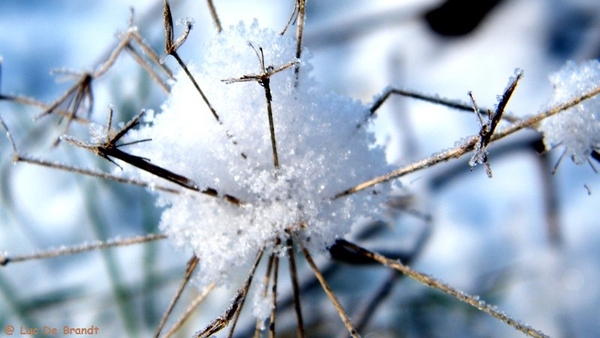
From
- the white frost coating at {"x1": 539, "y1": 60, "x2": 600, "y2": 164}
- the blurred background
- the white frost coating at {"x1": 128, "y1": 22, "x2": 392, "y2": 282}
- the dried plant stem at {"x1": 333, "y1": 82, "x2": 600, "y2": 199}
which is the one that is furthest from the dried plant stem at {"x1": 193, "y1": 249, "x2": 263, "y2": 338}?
the blurred background

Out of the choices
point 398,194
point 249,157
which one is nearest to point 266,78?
point 249,157

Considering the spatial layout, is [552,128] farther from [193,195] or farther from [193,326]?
[193,326]

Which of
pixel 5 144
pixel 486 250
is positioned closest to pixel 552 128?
pixel 486 250

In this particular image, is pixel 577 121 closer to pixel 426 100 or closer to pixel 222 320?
pixel 426 100

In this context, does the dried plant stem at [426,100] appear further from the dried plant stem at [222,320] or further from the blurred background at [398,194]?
the blurred background at [398,194]

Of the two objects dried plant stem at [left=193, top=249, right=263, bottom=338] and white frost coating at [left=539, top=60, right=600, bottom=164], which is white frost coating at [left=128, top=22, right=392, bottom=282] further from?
white frost coating at [left=539, top=60, right=600, bottom=164]

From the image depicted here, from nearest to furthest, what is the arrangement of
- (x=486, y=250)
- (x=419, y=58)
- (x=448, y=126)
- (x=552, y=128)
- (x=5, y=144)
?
(x=552, y=128) < (x=5, y=144) < (x=486, y=250) < (x=448, y=126) < (x=419, y=58)

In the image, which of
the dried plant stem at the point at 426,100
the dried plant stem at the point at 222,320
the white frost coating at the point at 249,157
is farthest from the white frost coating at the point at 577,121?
the dried plant stem at the point at 222,320
